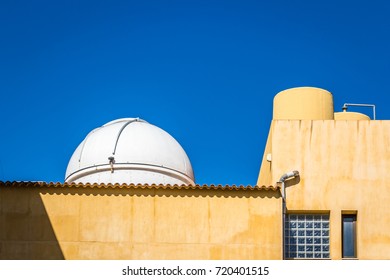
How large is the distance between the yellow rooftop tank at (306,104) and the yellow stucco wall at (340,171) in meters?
1.47

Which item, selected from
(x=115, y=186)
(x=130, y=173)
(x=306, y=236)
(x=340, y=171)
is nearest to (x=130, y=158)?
(x=130, y=173)

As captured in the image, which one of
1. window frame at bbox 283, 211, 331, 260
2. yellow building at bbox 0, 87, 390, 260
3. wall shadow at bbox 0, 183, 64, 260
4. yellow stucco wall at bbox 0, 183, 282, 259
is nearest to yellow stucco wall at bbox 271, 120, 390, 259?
yellow building at bbox 0, 87, 390, 260

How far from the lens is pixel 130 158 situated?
81.6 ft

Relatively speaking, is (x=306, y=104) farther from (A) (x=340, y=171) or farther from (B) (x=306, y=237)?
(B) (x=306, y=237)

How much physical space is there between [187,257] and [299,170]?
380 cm

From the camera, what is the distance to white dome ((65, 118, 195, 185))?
2472cm

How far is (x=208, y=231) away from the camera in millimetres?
20922

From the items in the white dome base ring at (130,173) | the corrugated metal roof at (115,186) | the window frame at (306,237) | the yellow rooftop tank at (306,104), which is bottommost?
the window frame at (306,237)

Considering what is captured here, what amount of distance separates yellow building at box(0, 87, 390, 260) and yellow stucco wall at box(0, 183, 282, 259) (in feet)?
0.08

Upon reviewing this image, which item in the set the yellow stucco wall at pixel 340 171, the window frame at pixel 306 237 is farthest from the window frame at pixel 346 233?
the window frame at pixel 306 237

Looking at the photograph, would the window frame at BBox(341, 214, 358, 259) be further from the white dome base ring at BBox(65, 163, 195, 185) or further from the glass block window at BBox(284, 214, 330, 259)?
the white dome base ring at BBox(65, 163, 195, 185)

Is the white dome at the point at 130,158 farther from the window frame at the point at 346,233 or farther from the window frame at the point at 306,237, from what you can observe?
the window frame at the point at 346,233

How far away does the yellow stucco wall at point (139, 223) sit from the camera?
20.7m
